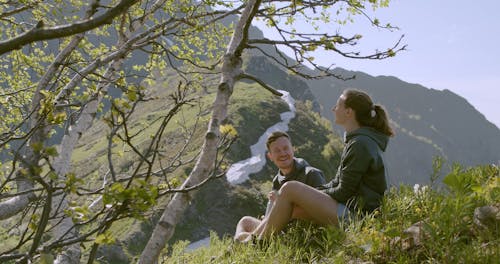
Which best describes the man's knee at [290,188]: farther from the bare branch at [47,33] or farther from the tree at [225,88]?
the bare branch at [47,33]

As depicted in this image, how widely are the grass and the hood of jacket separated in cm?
57

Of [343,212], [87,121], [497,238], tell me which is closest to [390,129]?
[343,212]

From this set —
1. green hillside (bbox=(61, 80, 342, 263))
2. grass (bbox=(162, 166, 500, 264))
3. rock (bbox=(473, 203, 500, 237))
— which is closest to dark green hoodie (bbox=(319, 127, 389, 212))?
grass (bbox=(162, 166, 500, 264))

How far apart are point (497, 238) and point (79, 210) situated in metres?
2.73

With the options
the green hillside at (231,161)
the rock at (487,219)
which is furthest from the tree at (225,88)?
the green hillside at (231,161)

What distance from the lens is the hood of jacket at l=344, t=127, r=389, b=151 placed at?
172 inches

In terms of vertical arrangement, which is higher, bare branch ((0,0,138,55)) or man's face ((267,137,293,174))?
bare branch ((0,0,138,55))

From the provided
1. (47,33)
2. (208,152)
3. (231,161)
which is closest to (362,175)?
(208,152)

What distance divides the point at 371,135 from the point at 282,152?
4.06 ft

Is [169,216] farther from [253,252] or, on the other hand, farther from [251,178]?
[251,178]

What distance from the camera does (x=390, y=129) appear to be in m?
4.62

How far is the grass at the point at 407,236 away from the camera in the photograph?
2809 mm

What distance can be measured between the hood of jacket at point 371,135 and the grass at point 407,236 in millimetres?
571

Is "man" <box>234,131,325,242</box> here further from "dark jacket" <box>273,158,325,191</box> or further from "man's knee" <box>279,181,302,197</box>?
"man's knee" <box>279,181,302,197</box>
